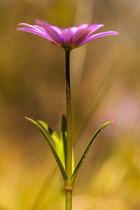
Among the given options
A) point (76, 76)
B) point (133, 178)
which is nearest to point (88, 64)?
point (76, 76)

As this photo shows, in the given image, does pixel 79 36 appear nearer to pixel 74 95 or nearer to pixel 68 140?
pixel 68 140

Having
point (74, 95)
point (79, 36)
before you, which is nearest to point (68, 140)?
point (79, 36)

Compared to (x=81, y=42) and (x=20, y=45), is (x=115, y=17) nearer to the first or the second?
(x=20, y=45)

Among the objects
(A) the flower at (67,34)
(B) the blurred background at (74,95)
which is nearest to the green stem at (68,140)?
(A) the flower at (67,34)

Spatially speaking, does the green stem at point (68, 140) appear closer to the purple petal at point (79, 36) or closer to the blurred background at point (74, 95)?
the purple petal at point (79, 36)

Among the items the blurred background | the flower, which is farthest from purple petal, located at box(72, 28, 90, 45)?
the blurred background

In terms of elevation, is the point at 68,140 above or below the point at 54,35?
below

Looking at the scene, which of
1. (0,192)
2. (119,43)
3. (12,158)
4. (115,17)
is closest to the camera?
(0,192)

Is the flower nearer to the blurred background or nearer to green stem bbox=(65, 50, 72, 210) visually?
green stem bbox=(65, 50, 72, 210)
